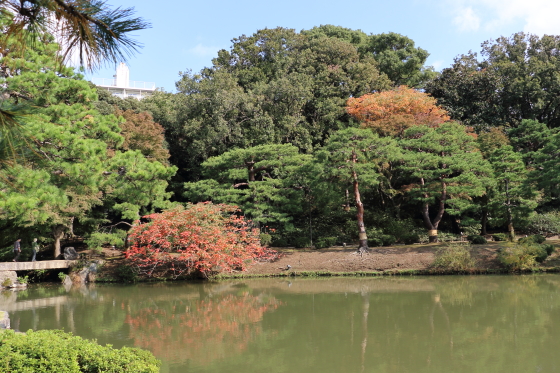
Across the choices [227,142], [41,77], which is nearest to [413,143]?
[227,142]

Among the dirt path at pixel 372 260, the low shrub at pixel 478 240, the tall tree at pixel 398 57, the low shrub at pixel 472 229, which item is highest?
the tall tree at pixel 398 57

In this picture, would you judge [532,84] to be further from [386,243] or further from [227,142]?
[227,142]

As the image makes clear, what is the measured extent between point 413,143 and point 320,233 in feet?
17.8

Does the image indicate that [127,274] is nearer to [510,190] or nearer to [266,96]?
[266,96]

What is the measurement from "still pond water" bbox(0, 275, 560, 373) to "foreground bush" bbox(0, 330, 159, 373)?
153 centimetres

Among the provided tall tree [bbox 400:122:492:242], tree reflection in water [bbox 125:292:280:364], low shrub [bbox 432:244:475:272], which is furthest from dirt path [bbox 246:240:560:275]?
tree reflection in water [bbox 125:292:280:364]

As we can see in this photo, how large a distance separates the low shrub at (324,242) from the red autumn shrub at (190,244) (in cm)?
274

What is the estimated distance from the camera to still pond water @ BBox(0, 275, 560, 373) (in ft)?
19.5

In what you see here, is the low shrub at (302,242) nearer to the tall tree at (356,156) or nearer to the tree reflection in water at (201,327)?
the tall tree at (356,156)

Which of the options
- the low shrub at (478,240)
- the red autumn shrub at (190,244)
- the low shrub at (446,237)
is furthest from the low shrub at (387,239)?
the red autumn shrub at (190,244)

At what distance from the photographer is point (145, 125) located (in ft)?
59.6

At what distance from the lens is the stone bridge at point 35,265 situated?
1399cm

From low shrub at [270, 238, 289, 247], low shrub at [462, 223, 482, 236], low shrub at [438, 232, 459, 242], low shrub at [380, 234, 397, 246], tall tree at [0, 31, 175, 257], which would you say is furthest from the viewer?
low shrub at [462, 223, 482, 236]

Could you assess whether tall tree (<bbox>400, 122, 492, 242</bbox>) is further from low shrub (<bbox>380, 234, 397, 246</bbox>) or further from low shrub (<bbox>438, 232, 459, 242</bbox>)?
low shrub (<bbox>380, 234, 397, 246</bbox>)
